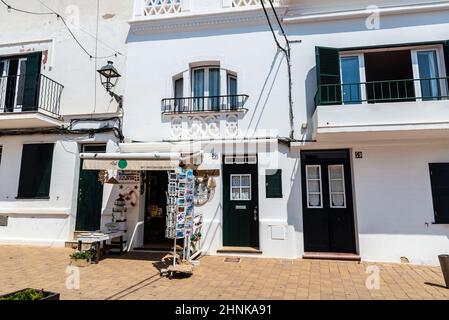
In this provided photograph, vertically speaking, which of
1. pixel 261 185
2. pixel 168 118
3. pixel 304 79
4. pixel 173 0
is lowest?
pixel 261 185

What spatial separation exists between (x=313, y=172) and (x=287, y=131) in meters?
1.50

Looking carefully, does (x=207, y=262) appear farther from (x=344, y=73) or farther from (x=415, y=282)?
(x=344, y=73)

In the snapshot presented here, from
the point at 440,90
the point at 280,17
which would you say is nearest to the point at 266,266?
the point at 440,90

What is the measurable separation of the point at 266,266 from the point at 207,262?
5.27ft

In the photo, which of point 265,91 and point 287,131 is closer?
point 287,131

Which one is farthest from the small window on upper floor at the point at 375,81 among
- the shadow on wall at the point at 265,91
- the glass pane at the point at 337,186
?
the glass pane at the point at 337,186

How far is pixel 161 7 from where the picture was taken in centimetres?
1052

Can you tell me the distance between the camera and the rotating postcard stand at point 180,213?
7023 millimetres

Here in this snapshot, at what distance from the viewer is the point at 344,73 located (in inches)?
362

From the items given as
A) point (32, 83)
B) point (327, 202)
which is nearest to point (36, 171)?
point (32, 83)

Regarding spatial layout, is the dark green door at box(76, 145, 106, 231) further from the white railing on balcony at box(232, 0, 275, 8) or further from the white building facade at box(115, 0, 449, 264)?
the white railing on balcony at box(232, 0, 275, 8)

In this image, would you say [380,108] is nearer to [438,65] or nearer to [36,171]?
[438,65]

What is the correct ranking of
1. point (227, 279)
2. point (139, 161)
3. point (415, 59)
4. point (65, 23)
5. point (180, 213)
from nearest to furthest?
1. point (227, 279)
2. point (180, 213)
3. point (139, 161)
4. point (415, 59)
5. point (65, 23)
